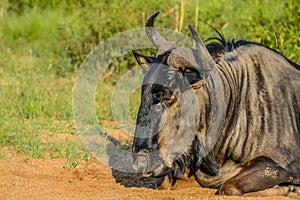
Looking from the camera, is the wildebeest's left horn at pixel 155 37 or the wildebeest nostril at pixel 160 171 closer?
the wildebeest nostril at pixel 160 171

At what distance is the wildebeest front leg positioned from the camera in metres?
4.99

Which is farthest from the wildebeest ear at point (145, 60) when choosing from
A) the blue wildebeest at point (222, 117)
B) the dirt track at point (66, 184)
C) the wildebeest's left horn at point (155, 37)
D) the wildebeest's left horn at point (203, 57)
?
the dirt track at point (66, 184)

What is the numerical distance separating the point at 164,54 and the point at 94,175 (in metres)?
1.50

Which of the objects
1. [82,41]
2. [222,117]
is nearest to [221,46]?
[222,117]

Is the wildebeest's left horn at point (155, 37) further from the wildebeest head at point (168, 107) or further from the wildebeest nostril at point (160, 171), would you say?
the wildebeest nostril at point (160, 171)

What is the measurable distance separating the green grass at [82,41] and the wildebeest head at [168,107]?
236cm

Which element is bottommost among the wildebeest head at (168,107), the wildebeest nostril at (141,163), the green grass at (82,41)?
the green grass at (82,41)

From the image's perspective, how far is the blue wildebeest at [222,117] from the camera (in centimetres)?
474

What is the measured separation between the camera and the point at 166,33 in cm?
895

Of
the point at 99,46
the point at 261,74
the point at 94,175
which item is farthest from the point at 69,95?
the point at 261,74

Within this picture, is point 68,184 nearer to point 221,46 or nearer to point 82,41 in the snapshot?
point 221,46

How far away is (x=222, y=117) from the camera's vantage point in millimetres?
5082

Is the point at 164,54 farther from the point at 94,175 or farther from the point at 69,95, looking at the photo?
the point at 69,95

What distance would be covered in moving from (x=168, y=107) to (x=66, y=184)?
1.29m
